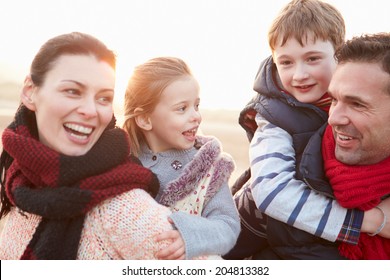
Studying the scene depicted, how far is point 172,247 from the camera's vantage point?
176 centimetres

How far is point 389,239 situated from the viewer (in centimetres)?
206

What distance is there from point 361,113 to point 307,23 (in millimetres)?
568

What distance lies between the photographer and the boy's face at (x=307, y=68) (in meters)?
2.29

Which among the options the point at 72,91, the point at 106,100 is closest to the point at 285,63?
the point at 106,100

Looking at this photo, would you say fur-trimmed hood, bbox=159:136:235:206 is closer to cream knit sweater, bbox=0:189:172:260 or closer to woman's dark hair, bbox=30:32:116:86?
cream knit sweater, bbox=0:189:172:260

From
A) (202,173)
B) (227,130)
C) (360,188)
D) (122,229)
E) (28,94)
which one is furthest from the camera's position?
(227,130)

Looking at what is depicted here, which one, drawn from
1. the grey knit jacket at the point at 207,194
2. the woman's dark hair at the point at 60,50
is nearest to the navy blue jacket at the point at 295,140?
the grey knit jacket at the point at 207,194

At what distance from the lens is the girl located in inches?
80.9

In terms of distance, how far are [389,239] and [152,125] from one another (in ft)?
3.89

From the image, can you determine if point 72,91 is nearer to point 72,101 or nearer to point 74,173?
point 72,101

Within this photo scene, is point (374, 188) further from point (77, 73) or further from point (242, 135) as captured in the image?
point (242, 135)

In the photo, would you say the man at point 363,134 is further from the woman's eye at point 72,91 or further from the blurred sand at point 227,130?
the blurred sand at point 227,130

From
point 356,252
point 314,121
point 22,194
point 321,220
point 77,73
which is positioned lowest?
point 356,252

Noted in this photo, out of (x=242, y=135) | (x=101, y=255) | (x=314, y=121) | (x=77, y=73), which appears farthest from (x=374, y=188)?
(x=242, y=135)
